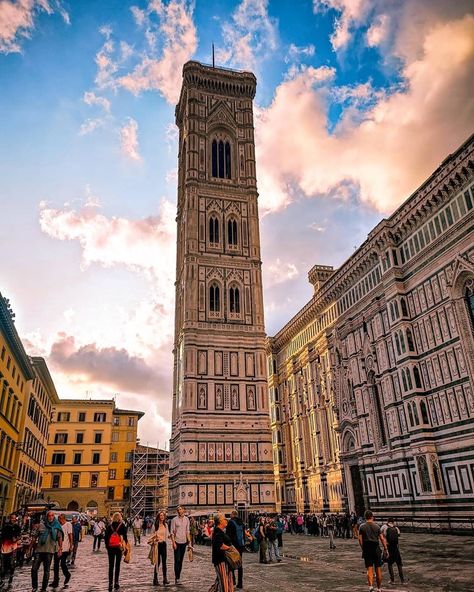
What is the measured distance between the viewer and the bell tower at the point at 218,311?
44031 millimetres

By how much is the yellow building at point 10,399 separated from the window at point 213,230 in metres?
23.5

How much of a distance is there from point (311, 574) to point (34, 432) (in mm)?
39574

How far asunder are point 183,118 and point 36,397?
39821 mm

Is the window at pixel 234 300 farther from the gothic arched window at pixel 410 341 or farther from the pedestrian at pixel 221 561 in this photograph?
the pedestrian at pixel 221 561

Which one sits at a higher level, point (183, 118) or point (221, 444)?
point (183, 118)

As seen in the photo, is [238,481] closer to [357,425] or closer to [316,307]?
[357,425]

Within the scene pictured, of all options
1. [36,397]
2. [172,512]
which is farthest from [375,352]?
[36,397]

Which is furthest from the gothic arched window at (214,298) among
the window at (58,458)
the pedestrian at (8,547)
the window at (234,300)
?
the pedestrian at (8,547)

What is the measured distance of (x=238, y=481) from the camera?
43781mm

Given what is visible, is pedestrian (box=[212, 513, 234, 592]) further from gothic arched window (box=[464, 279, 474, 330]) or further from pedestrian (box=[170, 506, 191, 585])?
gothic arched window (box=[464, 279, 474, 330])

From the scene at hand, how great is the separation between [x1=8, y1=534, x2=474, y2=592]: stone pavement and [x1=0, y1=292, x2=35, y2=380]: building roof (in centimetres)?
1555

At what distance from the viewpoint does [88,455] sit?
217ft

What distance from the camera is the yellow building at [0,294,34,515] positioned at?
102ft

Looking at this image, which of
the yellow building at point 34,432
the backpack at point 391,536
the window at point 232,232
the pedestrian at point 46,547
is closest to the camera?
the pedestrian at point 46,547
